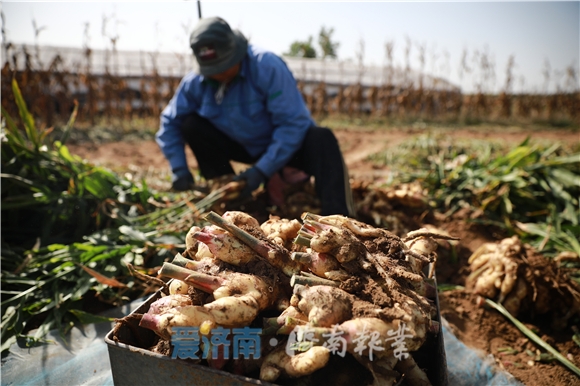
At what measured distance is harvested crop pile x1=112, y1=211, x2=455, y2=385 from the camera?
1.12 metres

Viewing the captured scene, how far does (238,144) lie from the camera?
346 centimetres

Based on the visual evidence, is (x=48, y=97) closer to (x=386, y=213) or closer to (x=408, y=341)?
(x=386, y=213)

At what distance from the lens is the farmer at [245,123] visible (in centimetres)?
290

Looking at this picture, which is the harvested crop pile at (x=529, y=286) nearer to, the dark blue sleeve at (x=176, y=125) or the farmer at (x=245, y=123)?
the farmer at (x=245, y=123)

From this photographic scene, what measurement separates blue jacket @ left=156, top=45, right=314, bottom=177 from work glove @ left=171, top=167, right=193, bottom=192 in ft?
0.16

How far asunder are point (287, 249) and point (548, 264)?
1.67m

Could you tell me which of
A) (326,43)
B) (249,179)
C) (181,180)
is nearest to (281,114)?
(249,179)

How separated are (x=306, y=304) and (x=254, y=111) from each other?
223cm

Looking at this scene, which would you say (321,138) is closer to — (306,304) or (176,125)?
(176,125)

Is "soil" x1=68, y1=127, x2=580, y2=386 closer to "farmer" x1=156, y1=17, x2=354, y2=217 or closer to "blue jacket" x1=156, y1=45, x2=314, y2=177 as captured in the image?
"farmer" x1=156, y1=17, x2=354, y2=217

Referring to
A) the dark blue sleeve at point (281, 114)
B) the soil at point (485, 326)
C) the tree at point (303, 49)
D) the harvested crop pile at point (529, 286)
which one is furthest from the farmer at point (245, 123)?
the tree at point (303, 49)

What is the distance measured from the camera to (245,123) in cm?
322

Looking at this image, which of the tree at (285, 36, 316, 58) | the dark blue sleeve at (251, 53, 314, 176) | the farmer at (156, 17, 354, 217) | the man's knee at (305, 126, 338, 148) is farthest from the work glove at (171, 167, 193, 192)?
the tree at (285, 36, 316, 58)

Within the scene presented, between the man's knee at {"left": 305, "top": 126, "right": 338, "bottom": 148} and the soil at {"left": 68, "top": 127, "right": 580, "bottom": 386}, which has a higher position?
the man's knee at {"left": 305, "top": 126, "right": 338, "bottom": 148}
